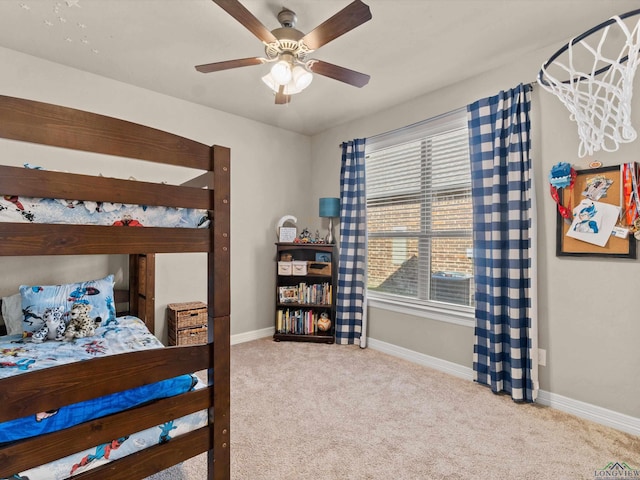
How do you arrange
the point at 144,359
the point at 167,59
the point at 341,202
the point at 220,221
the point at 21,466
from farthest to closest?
the point at 341,202
the point at 167,59
the point at 220,221
the point at 144,359
the point at 21,466

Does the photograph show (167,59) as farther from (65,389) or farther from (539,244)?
(539,244)

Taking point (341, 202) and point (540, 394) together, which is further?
point (341, 202)

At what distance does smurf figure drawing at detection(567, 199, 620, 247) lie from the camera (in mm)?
2154

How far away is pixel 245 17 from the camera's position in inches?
66.6

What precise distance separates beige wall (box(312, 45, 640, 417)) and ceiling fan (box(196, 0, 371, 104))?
136 cm

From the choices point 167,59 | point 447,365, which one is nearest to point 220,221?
point 167,59

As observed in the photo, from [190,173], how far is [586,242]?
3409mm

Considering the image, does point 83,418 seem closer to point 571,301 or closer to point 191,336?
point 191,336

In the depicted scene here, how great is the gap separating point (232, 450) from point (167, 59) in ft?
9.15

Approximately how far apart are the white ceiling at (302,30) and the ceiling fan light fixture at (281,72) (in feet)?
1.08

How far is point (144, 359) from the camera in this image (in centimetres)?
124

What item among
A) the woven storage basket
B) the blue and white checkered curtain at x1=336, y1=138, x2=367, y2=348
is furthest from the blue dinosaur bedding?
the blue and white checkered curtain at x1=336, y1=138, x2=367, y2=348

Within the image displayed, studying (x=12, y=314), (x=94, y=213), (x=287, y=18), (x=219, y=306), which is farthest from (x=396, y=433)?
(x=12, y=314)

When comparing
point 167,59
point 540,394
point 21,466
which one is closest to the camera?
point 21,466
